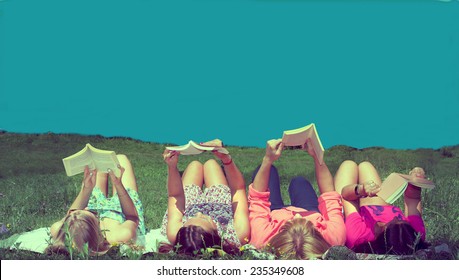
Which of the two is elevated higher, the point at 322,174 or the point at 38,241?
the point at 322,174

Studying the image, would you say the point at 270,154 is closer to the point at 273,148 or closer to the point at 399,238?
the point at 273,148

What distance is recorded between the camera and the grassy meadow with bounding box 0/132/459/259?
7154mm

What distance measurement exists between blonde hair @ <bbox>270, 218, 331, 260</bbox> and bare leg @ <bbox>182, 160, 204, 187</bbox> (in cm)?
119

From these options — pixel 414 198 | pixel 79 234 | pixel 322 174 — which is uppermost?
pixel 322 174

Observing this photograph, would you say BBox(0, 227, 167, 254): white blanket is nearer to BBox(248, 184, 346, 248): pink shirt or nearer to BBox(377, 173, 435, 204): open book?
BBox(248, 184, 346, 248): pink shirt

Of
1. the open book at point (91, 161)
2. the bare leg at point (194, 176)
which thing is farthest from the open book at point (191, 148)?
the bare leg at point (194, 176)

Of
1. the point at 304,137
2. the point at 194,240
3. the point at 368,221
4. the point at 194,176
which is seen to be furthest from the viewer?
the point at 194,176

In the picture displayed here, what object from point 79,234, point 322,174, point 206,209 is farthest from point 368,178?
point 79,234

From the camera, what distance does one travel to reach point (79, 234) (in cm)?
513

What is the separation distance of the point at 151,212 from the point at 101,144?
0.94 meters

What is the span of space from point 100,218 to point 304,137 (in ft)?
5.92

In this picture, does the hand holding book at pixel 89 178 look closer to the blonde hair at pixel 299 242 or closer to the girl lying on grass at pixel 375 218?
the blonde hair at pixel 299 242
